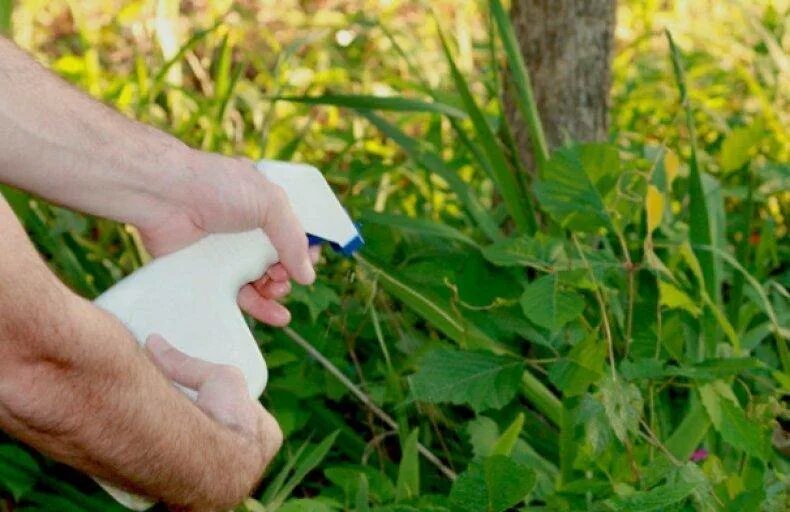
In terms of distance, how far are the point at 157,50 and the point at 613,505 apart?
7.14ft

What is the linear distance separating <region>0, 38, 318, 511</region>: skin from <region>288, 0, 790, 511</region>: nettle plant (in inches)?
13.0

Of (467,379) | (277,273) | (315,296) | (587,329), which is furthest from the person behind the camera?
(315,296)

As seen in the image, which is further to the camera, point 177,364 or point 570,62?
point 570,62

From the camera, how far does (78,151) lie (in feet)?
5.35

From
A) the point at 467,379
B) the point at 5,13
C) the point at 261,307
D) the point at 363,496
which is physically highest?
the point at 5,13

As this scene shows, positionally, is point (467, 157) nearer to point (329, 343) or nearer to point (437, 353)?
point (329, 343)

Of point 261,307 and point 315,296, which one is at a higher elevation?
point 261,307

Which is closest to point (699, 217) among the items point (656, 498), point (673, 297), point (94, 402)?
point (673, 297)

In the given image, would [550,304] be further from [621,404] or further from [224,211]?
[224,211]

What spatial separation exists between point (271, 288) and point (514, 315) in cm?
48

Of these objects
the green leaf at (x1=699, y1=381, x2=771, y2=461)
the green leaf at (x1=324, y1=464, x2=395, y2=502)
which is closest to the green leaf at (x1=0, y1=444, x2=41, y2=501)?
the green leaf at (x1=324, y1=464, x2=395, y2=502)

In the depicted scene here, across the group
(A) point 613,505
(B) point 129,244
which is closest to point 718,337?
(A) point 613,505

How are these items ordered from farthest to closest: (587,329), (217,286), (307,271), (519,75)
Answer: (519,75) → (587,329) → (307,271) → (217,286)

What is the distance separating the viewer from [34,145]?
5.18ft
